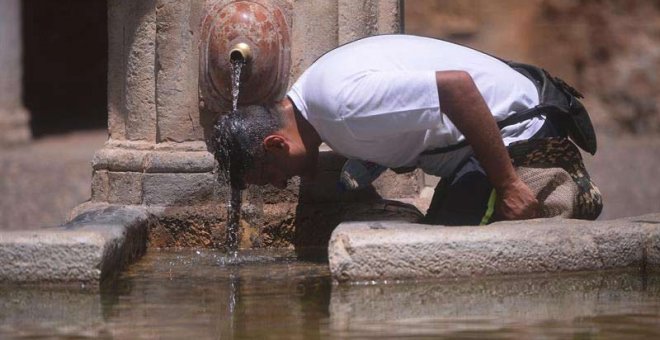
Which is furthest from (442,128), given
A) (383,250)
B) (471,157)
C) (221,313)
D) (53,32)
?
(53,32)

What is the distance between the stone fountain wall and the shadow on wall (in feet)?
31.0

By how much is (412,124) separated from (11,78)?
9563 millimetres

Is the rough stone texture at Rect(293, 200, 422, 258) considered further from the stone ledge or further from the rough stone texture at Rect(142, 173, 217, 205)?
the stone ledge

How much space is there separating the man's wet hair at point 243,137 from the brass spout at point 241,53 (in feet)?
2.17

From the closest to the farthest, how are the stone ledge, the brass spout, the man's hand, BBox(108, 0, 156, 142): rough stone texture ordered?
the stone ledge < the man's hand < the brass spout < BBox(108, 0, 156, 142): rough stone texture

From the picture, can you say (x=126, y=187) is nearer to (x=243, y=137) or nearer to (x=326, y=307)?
(x=243, y=137)

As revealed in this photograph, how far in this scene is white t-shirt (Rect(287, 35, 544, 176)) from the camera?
16.1 feet

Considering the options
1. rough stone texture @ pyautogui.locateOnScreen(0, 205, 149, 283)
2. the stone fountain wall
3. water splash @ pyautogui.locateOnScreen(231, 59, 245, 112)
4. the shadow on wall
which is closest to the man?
rough stone texture @ pyautogui.locateOnScreen(0, 205, 149, 283)

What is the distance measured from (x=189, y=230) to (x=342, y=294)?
1.51m

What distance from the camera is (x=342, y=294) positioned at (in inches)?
184

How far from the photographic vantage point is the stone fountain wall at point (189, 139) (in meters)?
6.05

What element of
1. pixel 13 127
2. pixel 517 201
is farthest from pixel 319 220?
pixel 13 127

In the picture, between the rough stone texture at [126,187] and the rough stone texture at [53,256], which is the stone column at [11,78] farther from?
the rough stone texture at [53,256]

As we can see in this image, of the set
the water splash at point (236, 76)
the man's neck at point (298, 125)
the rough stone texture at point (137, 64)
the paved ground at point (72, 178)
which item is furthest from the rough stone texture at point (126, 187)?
the paved ground at point (72, 178)
